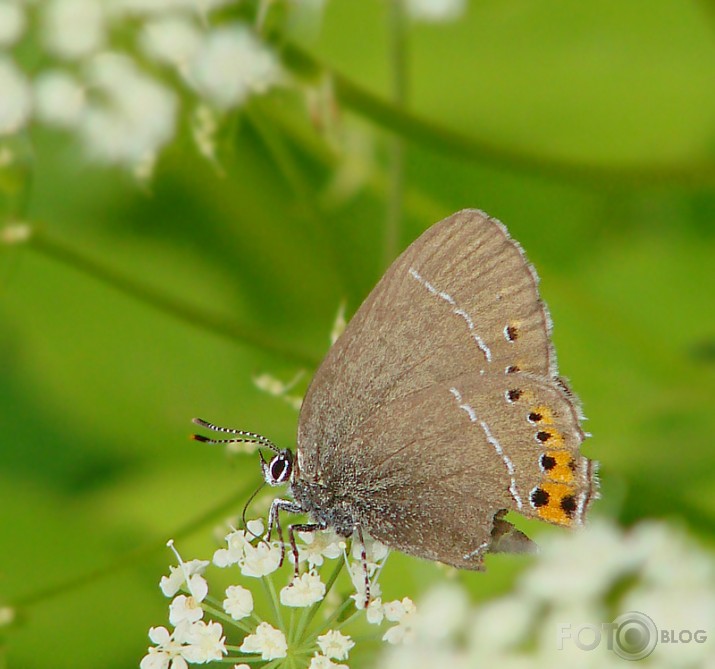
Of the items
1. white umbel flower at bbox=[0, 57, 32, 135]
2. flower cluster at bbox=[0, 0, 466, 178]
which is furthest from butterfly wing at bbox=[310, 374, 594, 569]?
white umbel flower at bbox=[0, 57, 32, 135]

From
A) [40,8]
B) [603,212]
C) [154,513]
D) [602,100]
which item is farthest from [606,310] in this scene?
[40,8]

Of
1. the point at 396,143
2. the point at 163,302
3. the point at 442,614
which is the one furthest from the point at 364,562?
the point at 396,143

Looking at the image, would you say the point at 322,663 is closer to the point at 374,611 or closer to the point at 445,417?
the point at 374,611

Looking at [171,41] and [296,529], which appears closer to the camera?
[296,529]

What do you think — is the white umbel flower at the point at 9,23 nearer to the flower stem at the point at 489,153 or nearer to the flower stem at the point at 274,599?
the flower stem at the point at 489,153

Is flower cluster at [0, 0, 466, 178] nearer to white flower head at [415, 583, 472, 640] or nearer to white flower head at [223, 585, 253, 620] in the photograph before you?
white flower head at [223, 585, 253, 620]

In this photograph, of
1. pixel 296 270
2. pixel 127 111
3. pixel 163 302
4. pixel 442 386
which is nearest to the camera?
pixel 442 386
